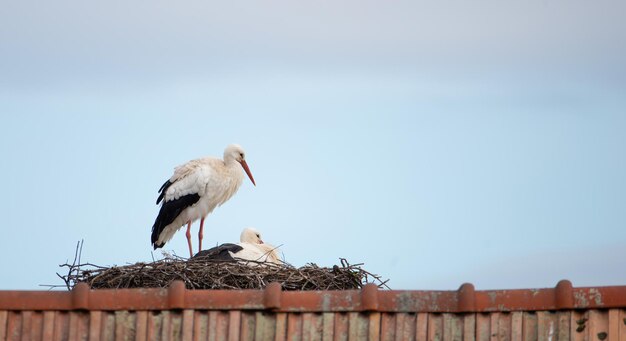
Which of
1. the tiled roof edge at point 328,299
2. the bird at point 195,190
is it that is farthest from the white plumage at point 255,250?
the tiled roof edge at point 328,299

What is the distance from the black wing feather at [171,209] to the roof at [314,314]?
5.36 m

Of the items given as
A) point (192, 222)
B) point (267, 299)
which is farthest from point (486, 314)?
point (192, 222)

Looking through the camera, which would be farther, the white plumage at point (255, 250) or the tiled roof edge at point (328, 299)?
the white plumage at point (255, 250)

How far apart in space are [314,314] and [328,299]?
0.45ft

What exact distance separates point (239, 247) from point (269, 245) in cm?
137

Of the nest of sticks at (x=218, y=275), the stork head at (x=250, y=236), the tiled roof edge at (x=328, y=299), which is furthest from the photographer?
the stork head at (x=250, y=236)

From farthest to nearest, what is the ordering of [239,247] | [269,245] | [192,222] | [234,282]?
[192,222] < [269,245] < [239,247] < [234,282]

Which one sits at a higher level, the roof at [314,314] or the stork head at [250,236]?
the stork head at [250,236]

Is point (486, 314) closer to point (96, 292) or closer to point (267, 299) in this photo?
point (267, 299)

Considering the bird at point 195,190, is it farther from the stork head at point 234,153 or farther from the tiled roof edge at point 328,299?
the tiled roof edge at point 328,299

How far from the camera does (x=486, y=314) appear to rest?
352 inches

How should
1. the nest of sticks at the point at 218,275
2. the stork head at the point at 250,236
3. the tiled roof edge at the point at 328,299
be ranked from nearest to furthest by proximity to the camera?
1. the tiled roof edge at the point at 328,299
2. the nest of sticks at the point at 218,275
3. the stork head at the point at 250,236

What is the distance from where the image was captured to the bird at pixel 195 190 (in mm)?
14578

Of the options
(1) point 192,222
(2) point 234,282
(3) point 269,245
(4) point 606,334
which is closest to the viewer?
(4) point 606,334
